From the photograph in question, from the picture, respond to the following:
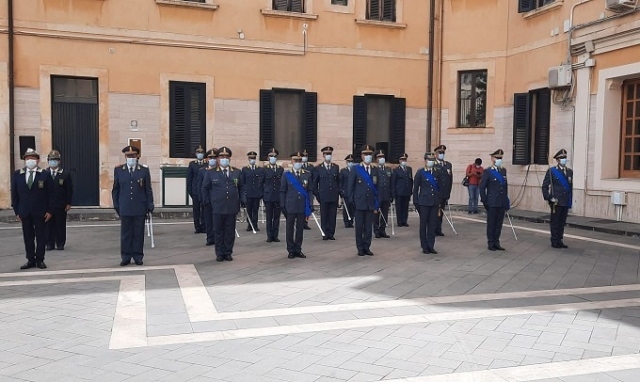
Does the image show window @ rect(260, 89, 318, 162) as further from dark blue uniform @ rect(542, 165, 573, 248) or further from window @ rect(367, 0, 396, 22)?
dark blue uniform @ rect(542, 165, 573, 248)

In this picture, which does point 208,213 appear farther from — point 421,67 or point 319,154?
point 421,67

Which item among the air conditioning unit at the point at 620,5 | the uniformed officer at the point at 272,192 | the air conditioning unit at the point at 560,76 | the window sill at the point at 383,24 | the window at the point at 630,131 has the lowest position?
the uniformed officer at the point at 272,192

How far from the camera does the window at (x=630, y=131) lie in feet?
47.3

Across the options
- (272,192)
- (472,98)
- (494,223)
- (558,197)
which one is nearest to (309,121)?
(472,98)

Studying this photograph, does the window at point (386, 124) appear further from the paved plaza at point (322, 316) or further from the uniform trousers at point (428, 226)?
the paved plaza at point (322, 316)

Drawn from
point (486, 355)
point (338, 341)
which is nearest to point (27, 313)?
point (338, 341)

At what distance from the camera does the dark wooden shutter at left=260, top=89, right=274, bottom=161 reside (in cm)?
1736

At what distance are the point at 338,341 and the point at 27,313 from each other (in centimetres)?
342

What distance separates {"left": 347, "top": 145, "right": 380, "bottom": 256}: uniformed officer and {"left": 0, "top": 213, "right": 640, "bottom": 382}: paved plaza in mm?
309

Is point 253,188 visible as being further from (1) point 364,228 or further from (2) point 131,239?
(2) point 131,239

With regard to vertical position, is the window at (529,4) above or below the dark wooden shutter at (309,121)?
above

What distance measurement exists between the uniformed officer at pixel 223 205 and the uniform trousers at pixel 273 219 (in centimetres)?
199

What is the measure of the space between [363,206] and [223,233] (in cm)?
244

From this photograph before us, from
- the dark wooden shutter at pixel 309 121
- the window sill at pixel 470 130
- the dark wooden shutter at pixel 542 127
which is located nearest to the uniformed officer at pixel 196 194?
the dark wooden shutter at pixel 309 121
